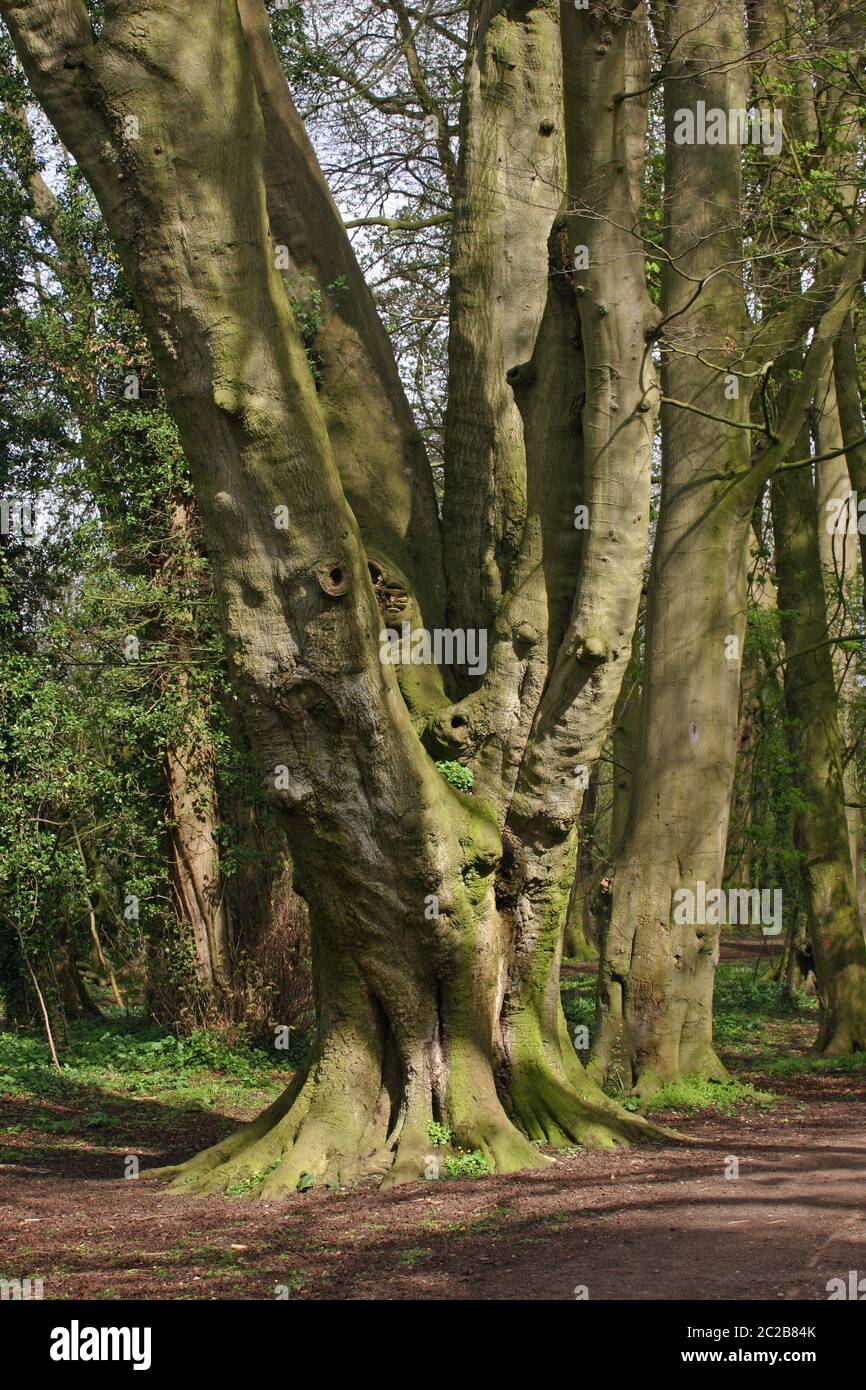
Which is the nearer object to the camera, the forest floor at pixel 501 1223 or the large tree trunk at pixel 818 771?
the forest floor at pixel 501 1223

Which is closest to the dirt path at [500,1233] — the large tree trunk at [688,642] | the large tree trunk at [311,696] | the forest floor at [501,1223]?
the forest floor at [501,1223]

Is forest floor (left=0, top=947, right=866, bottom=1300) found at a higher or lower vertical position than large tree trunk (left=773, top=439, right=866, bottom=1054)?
lower

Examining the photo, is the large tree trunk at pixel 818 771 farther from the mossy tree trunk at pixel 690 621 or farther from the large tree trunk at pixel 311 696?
the large tree trunk at pixel 311 696

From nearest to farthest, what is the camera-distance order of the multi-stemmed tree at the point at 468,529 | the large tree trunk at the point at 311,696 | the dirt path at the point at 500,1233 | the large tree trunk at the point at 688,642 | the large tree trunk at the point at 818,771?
the dirt path at the point at 500,1233
the large tree trunk at the point at 311,696
the multi-stemmed tree at the point at 468,529
the large tree trunk at the point at 688,642
the large tree trunk at the point at 818,771

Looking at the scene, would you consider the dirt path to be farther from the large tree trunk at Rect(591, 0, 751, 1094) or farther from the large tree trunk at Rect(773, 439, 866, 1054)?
the large tree trunk at Rect(773, 439, 866, 1054)

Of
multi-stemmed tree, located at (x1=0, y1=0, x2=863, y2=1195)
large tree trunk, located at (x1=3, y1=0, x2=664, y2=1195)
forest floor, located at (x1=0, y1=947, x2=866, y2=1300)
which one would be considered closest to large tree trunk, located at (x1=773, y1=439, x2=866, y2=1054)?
forest floor, located at (x1=0, y1=947, x2=866, y2=1300)

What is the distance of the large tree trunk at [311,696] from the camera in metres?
6.09

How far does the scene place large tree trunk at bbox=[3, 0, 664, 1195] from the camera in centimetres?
609

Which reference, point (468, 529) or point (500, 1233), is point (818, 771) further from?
point (500, 1233)

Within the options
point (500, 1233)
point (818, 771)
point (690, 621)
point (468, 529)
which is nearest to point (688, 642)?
point (690, 621)

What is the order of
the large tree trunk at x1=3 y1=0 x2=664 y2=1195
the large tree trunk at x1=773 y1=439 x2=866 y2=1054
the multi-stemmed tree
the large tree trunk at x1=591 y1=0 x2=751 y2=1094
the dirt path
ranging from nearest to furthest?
the dirt path
the large tree trunk at x1=3 y1=0 x2=664 y2=1195
the multi-stemmed tree
the large tree trunk at x1=591 y1=0 x2=751 y2=1094
the large tree trunk at x1=773 y1=439 x2=866 y2=1054

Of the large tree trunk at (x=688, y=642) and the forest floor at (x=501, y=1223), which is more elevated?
the large tree trunk at (x=688, y=642)

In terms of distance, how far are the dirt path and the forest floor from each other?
13mm

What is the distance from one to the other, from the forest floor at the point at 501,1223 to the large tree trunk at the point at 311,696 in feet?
1.61
